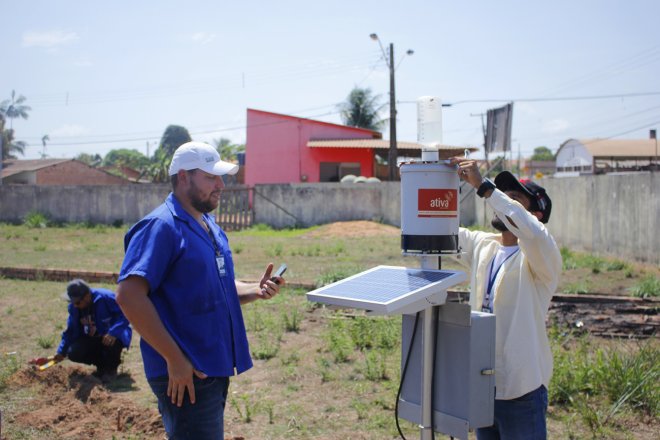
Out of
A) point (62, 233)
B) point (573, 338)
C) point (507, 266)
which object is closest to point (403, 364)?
point (507, 266)

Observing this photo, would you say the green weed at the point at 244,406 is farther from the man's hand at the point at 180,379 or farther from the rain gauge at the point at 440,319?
the rain gauge at the point at 440,319

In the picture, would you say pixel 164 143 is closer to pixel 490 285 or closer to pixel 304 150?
pixel 304 150

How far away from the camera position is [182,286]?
2.60 m

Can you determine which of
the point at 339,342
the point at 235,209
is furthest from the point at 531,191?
the point at 235,209

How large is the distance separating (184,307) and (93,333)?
12.8 feet

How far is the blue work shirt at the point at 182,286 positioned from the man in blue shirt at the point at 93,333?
141 inches

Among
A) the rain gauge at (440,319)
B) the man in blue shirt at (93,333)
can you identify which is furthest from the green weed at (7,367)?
the rain gauge at (440,319)

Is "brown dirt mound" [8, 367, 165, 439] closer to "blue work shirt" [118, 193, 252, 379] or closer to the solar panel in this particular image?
"blue work shirt" [118, 193, 252, 379]

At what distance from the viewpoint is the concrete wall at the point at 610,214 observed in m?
12.2

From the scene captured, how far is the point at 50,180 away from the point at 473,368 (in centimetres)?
4395

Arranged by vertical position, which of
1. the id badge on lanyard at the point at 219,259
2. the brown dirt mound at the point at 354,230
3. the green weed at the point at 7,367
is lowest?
the green weed at the point at 7,367

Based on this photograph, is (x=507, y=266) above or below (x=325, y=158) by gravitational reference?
below

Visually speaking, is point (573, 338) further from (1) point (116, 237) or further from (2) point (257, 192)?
(2) point (257, 192)

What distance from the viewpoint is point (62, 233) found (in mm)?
22703
